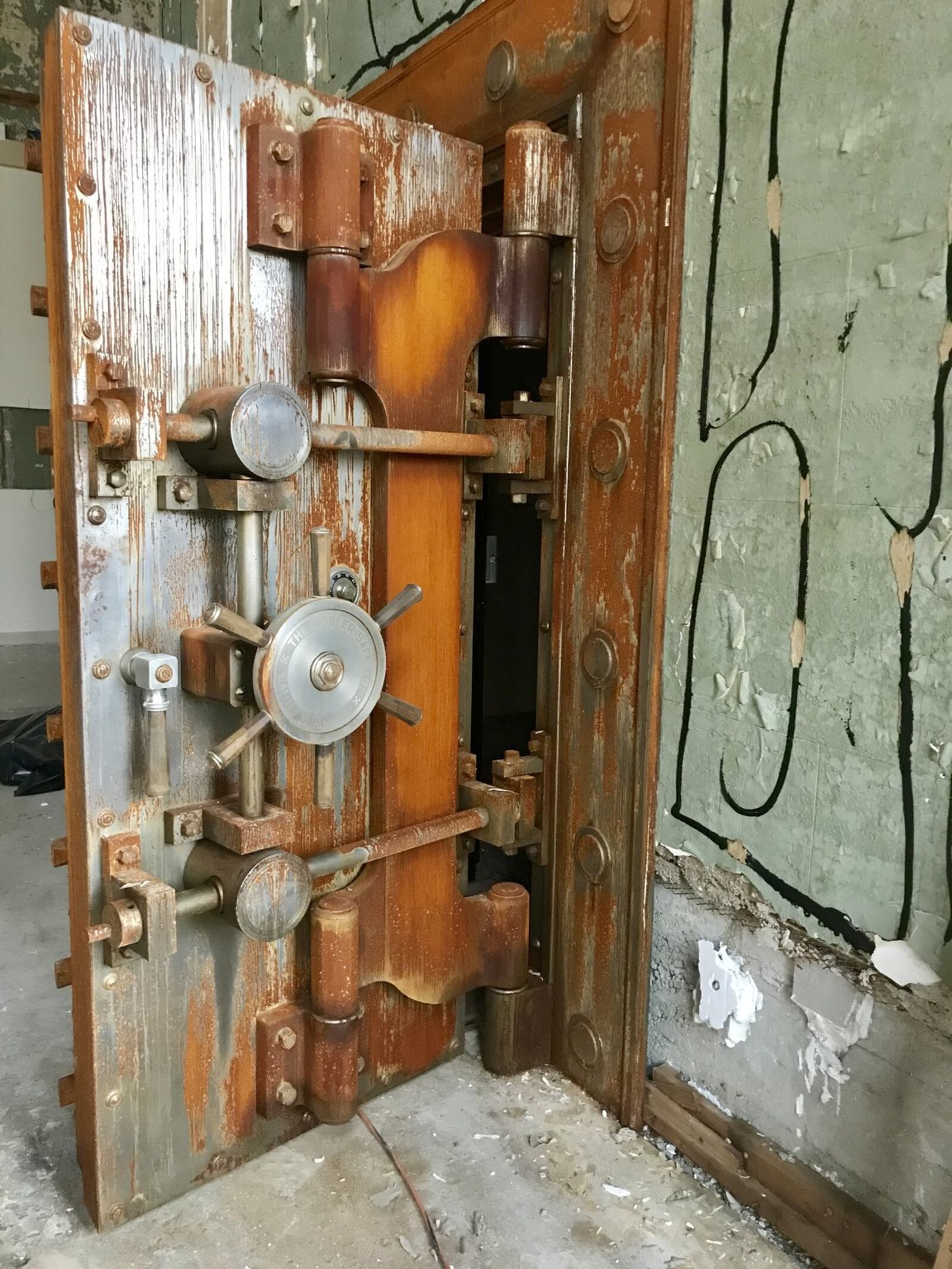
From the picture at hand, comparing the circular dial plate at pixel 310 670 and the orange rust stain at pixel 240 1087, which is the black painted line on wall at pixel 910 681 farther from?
the orange rust stain at pixel 240 1087

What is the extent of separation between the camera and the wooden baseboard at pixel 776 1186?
53.9 inches

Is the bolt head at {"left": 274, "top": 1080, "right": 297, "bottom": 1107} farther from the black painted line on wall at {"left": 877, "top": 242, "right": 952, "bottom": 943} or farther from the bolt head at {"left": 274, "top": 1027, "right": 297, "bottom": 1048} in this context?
the black painted line on wall at {"left": 877, "top": 242, "right": 952, "bottom": 943}

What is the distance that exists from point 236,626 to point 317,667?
0.45 ft

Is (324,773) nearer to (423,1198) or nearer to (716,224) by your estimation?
(423,1198)

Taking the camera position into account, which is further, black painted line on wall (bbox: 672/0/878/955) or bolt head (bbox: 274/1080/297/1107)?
bolt head (bbox: 274/1080/297/1107)

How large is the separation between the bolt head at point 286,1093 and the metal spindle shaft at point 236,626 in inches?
31.3

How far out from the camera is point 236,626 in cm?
135

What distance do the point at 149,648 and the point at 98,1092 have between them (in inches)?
26.6

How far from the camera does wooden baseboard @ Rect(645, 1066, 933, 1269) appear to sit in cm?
137

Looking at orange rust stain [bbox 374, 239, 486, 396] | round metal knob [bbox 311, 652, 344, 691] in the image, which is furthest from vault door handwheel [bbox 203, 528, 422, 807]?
orange rust stain [bbox 374, 239, 486, 396]

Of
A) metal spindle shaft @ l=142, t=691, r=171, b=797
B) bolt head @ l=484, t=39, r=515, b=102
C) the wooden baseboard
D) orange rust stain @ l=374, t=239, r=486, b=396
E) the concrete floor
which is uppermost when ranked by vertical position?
bolt head @ l=484, t=39, r=515, b=102

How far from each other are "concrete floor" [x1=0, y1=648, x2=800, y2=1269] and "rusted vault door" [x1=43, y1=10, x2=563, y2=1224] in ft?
0.24

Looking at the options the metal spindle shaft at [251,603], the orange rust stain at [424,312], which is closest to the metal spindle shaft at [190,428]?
the metal spindle shaft at [251,603]

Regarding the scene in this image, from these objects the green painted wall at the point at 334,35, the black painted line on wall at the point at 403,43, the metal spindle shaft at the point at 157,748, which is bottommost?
the metal spindle shaft at the point at 157,748
